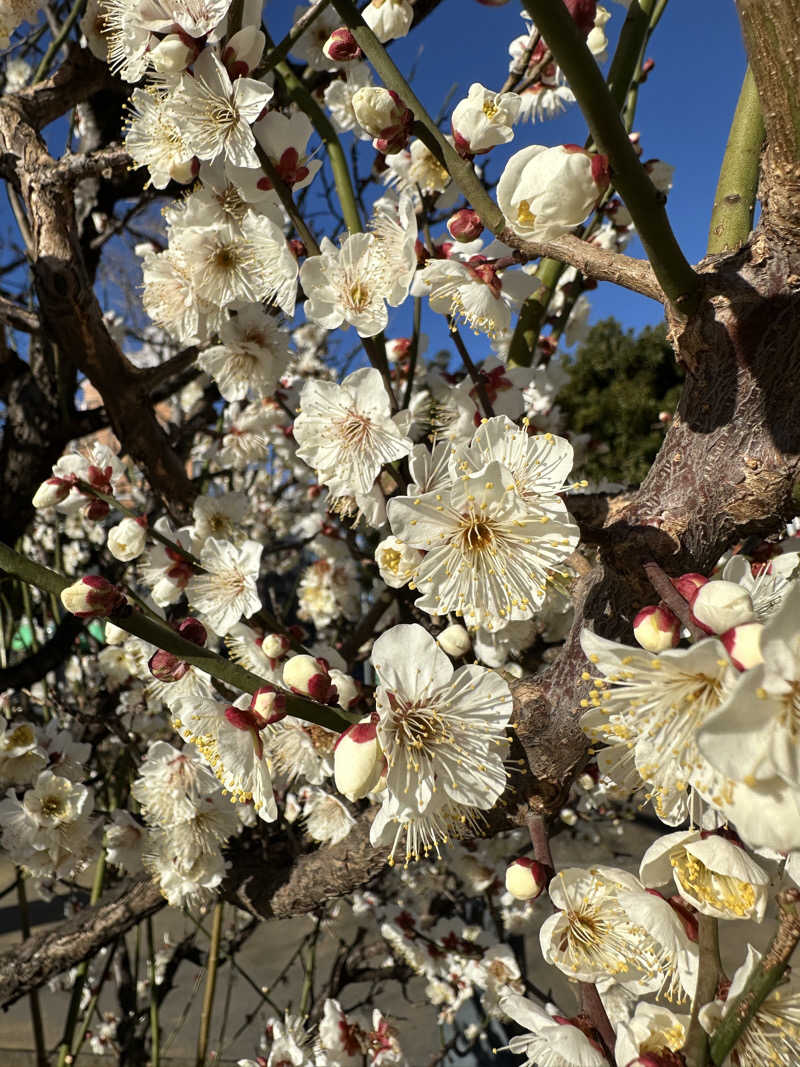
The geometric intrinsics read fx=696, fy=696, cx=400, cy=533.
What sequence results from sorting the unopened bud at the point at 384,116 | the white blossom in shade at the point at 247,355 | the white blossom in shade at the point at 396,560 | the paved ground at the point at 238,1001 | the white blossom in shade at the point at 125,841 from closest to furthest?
the unopened bud at the point at 384,116 < the white blossom in shade at the point at 396,560 < the white blossom in shade at the point at 247,355 < the white blossom in shade at the point at 125,841 < the paved ground at the point at 238,1001

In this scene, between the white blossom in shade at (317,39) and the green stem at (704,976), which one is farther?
the white blossom in shade at (317,39)

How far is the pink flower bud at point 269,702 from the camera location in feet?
2.59

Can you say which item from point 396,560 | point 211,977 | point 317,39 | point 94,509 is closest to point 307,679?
point 396,560

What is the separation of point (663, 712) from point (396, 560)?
1.67 feet

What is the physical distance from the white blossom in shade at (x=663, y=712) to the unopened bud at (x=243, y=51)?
3.12ft

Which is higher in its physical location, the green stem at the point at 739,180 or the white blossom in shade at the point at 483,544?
the green stem at the point at 739,180

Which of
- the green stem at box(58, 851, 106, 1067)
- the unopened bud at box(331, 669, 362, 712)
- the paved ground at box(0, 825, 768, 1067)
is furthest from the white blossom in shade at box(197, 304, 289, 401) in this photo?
the paved ground at box(0, 825, 768, 1067)

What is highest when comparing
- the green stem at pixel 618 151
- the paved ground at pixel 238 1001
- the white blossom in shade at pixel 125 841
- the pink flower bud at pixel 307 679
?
the green stem at pixel 618 151

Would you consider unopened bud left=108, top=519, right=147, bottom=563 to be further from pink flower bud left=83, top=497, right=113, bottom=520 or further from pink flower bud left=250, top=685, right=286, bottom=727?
pink flower bud left=250, top=685, right=286, bottom=727

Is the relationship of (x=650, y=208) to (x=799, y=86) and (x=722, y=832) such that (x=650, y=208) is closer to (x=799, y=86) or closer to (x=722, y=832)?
(x=799, y=86)

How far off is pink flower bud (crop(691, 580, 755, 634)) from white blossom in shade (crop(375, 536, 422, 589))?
488 mm

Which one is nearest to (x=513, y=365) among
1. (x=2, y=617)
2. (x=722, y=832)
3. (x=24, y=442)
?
(x=722, y=832)

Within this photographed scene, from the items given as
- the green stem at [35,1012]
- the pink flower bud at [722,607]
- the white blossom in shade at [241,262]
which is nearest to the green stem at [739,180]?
the pink flower bud at [722,607]

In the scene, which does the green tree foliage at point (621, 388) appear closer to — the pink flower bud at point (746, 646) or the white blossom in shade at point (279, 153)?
the white blossom in shade at point (279, 153)
